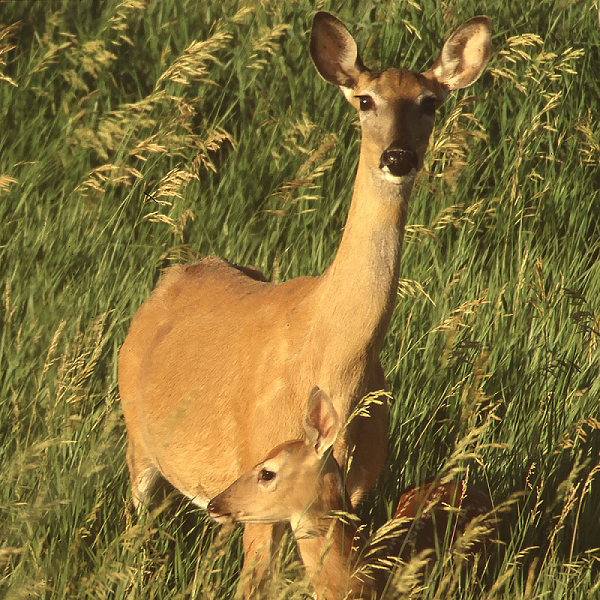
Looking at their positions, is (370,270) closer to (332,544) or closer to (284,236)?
(332,544)

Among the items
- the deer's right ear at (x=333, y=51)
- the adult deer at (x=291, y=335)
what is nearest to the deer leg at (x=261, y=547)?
the adult deer at (x=291, y=335)

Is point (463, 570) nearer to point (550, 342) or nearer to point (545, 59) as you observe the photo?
point (550, 342)

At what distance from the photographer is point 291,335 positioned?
14.0 feet

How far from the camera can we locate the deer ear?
477cm

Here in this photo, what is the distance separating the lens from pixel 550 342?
5.55 m

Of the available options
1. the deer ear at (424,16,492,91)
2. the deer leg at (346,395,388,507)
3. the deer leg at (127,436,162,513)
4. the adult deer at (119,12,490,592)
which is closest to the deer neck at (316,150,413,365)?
the adult deer at (119,12,490,592)

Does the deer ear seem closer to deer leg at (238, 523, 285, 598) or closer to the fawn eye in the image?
the fawn eye

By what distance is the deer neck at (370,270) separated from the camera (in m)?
3.98

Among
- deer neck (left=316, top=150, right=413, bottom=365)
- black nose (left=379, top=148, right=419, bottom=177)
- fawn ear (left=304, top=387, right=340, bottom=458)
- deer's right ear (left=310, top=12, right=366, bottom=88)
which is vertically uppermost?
deer's right ear (left=310, top=12, right=366, bottom=88)

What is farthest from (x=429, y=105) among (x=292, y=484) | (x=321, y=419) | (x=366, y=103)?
(x=292, y=484)

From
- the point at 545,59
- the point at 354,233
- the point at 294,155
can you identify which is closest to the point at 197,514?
the point at 354,233

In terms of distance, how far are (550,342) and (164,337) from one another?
1871mm

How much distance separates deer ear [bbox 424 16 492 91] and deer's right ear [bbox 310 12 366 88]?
1.38ft

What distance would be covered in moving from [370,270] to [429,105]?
73cm
